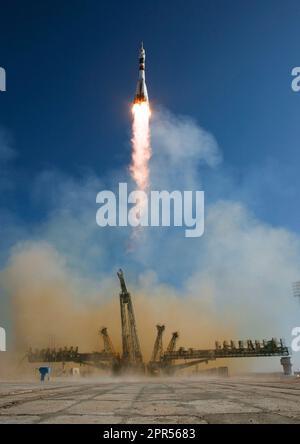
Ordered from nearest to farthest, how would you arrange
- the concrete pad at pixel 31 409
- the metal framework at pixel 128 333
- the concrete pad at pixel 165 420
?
1. the concrete pad at pixel 165 420
2. the concrete pad at pixel 31 409
3. the metal framework at pixel 128 333

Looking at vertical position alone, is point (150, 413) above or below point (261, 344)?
above

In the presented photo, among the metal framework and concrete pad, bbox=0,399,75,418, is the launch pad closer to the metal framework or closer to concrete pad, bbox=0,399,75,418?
the metal framework

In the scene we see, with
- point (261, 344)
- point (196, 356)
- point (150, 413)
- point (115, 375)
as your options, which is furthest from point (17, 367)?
point (150, 413)

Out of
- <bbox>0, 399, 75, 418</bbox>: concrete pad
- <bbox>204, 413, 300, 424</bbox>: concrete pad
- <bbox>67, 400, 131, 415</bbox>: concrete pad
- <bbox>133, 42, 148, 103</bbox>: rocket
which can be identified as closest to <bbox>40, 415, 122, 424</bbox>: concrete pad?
<bbox>67, 400, 131, 415</bbox>: concrete pad

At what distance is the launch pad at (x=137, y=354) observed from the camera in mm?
81812

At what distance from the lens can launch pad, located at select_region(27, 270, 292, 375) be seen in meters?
81.8

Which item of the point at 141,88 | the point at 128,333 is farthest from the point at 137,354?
the point at 141,88

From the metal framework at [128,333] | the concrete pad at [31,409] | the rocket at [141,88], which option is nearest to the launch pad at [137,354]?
the metal framework at [128,333]

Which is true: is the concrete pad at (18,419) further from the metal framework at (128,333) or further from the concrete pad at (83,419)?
the metal framework at (128,333)

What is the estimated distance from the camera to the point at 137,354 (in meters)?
81.8

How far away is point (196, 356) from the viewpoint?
87.8 meters
